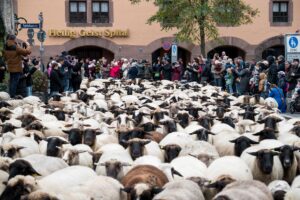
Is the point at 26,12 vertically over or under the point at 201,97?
over

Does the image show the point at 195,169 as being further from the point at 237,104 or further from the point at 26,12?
the point at 26,12

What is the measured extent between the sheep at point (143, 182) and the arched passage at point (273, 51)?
128 feet

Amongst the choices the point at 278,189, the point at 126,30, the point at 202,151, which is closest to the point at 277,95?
the point at 202,151

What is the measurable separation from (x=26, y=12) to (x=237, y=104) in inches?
1124

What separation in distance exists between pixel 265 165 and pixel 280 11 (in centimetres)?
3901

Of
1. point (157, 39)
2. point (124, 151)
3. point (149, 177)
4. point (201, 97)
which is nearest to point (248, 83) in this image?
point (201, 97)

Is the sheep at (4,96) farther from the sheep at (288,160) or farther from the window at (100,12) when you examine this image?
the window at (100,12)

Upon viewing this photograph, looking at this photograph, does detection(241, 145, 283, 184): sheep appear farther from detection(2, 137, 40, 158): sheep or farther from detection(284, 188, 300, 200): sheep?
detection(2, 137, 40, 158): sheep

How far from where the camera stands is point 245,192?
8.34 meters

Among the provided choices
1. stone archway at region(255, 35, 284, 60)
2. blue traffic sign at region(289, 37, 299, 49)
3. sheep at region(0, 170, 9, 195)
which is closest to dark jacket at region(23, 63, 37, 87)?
blue traffic sign at region(289, 37, 299, 49)

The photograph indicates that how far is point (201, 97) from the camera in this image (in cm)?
2120

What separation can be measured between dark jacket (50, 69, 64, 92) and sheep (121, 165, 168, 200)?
493 inches

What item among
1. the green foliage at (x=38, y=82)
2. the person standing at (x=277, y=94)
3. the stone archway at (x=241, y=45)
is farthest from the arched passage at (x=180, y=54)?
the person standing at (x=277, y=94)

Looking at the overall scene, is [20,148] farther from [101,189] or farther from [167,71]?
[167,71]
